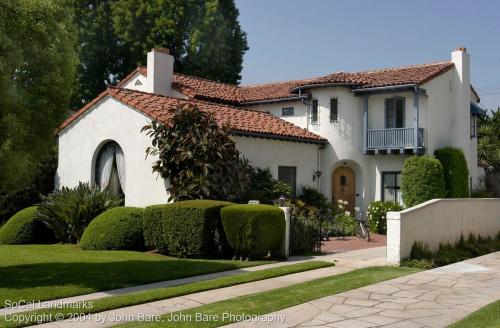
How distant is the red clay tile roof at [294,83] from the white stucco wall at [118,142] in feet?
19.4

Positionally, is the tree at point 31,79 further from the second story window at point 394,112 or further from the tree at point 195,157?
the second story window at point 394,112

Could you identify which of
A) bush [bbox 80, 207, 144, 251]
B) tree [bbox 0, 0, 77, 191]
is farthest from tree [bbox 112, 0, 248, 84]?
tree [bbox 0, 0, 77, 191]

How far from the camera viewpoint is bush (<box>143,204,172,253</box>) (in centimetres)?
1378

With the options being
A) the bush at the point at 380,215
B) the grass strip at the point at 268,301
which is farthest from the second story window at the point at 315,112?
the grass strip at the point at 268,301

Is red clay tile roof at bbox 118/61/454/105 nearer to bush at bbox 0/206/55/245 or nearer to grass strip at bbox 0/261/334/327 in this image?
bush at bbox 0/206/55/245

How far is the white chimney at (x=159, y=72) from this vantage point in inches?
949

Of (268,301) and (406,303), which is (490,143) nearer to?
(406,303)

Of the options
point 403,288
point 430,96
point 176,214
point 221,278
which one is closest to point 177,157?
point 176,214

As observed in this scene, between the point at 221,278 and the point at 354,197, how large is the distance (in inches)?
553

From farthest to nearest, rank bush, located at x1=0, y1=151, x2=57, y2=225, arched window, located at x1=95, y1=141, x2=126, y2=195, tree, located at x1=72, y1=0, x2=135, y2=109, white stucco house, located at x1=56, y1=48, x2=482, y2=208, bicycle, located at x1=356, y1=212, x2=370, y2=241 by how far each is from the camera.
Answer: tree, located at x1=72, y1=0, x2=135, y2=109
bush, located at x1=0, y1=151, x2=57, y2=225
arched window, located at x1=95, y1=141, x2=126, y2=195
white stucco house, located at x1=56, y1=48, x2=482, y2=208
bicycle, located at x1=356, y1=212, x2=370, y2=241

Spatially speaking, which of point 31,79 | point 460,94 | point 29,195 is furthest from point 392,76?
point 31,79

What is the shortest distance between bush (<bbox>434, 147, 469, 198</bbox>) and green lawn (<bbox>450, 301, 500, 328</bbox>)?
596 inches

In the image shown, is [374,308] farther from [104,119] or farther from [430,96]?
[430,96]

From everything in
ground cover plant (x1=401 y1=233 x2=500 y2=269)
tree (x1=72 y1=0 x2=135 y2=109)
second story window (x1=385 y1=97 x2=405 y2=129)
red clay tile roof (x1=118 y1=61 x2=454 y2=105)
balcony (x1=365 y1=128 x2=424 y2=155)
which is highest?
A: tree (x1=72 y1=0 x2=135 y2=109)
